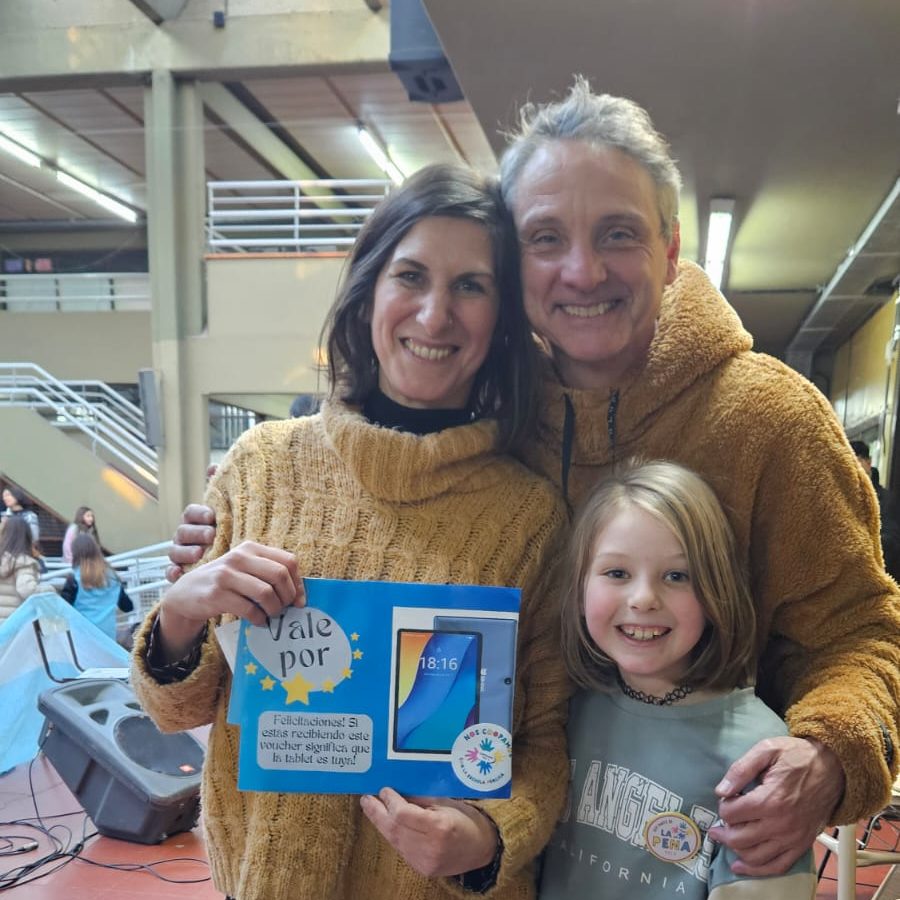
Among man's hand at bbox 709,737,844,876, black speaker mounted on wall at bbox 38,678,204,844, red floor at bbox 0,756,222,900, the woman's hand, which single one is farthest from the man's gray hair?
black speaker mounted on wall at bbox 38,678,204,844

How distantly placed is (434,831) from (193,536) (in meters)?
0.53

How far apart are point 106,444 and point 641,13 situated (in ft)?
22.2

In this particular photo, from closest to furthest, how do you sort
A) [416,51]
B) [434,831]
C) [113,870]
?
[434,831]
[113,870]
[416,51]

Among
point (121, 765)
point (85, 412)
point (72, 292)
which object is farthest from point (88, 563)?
point (72, 292)


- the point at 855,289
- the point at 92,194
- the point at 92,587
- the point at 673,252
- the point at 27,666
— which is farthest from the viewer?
the point at 92,194

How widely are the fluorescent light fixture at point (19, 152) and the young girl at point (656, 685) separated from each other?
859 centimetres

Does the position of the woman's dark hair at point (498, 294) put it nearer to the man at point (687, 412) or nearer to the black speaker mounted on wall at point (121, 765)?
the man at point (687, 412)

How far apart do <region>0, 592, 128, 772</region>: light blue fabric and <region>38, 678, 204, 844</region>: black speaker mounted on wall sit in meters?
0.41

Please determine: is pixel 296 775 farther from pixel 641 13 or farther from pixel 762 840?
pixel 641 13

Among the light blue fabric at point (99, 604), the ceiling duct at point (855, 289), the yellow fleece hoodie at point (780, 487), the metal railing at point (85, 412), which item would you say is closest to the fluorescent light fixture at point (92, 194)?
the metal railing at point (85, 412)

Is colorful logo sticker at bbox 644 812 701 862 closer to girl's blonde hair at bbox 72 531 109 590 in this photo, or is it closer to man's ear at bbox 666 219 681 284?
man's ear at bbox 666 219 681 284

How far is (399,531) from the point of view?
3.70ft

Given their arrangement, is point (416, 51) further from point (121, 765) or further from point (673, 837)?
point (673, 837)

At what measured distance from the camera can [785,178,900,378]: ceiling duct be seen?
229 inches
